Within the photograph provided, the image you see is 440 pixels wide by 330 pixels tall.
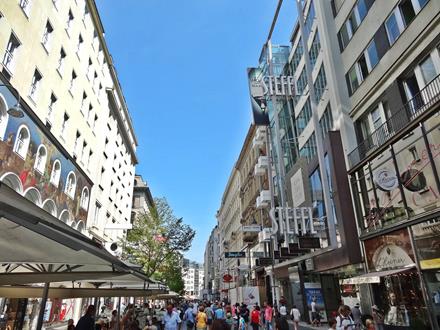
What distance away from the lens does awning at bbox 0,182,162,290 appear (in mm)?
2924

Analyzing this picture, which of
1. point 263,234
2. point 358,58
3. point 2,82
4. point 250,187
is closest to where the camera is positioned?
point 2,82

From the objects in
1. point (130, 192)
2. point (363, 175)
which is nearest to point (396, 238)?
point (363, 175)

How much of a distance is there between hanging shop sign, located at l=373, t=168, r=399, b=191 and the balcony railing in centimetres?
134

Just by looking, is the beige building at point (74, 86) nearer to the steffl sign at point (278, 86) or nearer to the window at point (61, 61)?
the window at point (61, 61)

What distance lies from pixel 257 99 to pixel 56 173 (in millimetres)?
15597

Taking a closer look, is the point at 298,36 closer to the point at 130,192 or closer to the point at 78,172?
the point at 78,172

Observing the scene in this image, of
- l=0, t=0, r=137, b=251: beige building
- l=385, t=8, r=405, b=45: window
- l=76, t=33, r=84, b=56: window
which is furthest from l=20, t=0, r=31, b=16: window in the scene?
l=385, t=8, r=405, b=45: window

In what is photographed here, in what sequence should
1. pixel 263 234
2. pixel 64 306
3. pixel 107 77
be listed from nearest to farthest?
pixel 64 306, pixel 263 234, pixel 107 77

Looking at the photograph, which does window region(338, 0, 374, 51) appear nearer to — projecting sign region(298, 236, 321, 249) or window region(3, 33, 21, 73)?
projecting sign region(298, 236, 321, 249)

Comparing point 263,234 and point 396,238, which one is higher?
point 263,234

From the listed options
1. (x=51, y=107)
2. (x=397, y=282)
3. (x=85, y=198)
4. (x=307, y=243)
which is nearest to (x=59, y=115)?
(x=51, y=107)

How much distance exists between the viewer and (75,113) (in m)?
26.9

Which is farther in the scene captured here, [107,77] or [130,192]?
[130,192]

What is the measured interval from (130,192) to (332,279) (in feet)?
126
